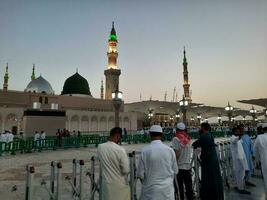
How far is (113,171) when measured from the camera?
3283 mm

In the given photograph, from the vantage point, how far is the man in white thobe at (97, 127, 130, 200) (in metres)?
3.25

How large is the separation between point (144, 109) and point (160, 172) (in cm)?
5152

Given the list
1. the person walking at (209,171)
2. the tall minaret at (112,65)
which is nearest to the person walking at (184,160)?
the person walking at (209,171)

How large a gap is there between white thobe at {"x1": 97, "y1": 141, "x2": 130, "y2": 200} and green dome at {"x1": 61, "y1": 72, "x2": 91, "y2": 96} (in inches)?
2012

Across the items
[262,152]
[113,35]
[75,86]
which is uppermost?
[113,35]

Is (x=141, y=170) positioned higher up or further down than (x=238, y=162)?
higher up

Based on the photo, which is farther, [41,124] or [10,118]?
[10,118]

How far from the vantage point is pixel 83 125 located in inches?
1560

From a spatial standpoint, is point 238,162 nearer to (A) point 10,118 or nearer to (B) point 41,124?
(B) point 41,124

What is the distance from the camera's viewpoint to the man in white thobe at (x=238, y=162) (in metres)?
5.74

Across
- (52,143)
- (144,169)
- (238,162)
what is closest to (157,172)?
(144,169)

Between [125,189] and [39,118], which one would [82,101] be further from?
[125,189]

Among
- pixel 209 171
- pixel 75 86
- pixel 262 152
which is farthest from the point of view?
pixel 75 86

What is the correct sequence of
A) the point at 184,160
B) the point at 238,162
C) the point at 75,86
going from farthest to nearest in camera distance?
the point at 75,86 < the point at 238,162 < the point at 184,160
